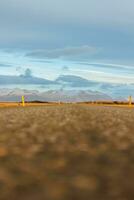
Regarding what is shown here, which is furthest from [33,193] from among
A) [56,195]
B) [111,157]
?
[111,157]

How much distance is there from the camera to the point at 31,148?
13445 millimetres

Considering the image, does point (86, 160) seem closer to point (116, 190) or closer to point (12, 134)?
point (116, 190)

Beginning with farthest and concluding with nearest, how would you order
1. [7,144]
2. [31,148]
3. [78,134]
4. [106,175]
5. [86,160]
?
[78,134] < [7,144] < [31,148] < [86,160] < [106,175]

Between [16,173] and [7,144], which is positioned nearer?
[16,173]

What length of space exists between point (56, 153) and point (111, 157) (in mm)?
1724

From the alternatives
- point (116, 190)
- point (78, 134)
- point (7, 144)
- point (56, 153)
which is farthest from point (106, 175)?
point (78, 134)

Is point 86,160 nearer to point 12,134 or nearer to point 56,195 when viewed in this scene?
point 56,195

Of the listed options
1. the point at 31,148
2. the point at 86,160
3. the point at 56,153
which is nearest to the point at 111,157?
the point at 86,160

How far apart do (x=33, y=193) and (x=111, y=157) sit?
4410mm

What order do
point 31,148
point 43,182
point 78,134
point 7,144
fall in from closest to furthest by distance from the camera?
point 43,182, point 31,148, point 7,144, point 78,134

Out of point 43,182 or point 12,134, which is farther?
point 12,134

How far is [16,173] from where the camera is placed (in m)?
9.67

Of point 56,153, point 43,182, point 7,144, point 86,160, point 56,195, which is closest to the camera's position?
point 56,195

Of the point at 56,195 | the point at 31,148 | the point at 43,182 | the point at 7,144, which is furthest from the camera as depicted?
the point at 7,144
